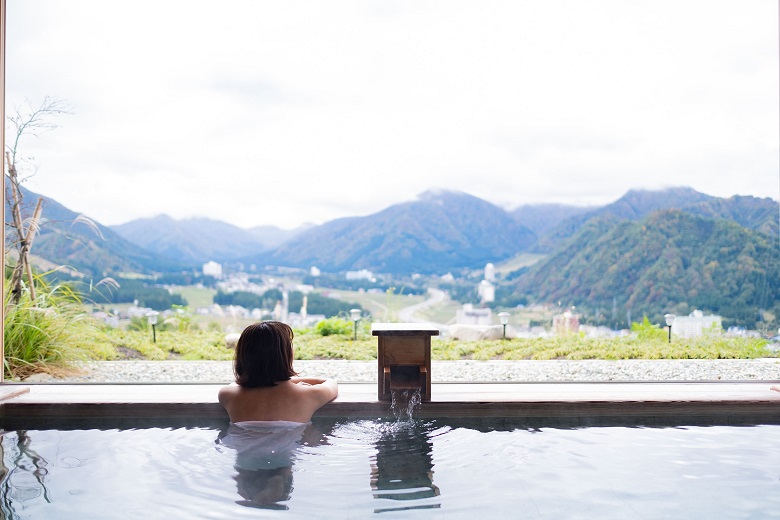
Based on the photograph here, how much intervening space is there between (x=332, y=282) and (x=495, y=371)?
5.37 metres

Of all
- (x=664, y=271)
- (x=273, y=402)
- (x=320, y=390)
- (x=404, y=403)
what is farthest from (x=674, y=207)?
(x=273, y=402)

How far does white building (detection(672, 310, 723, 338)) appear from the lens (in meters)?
7.29

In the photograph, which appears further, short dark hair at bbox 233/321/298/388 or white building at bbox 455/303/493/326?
white building at bbox 455/303/493/326

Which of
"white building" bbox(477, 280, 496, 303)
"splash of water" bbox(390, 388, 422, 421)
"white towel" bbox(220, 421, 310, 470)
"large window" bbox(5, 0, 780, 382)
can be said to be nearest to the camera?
"white towel" bbox(220, 421, 310, 470)

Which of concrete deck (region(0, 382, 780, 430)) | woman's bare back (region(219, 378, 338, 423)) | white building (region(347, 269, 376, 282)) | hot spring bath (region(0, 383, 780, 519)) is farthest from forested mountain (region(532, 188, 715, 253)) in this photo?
woman's bare back (region(219, 378, 338, 423))

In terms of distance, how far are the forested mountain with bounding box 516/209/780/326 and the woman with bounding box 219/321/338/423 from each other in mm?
6371

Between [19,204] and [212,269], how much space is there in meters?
4.93

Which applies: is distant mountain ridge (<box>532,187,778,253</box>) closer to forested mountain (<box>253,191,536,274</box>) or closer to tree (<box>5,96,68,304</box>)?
forested mountain (<box>253,191,536,274</box>)

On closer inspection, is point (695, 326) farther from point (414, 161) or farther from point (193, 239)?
point (193, 239)

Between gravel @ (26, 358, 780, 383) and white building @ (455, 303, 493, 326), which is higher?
white building @ (455, 303, 493, 326)

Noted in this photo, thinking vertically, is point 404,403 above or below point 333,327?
below

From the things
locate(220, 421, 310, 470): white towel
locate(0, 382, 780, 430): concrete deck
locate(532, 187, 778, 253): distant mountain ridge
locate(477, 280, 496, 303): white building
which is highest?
locate(532, 187, 778, 253): distant mountain ridge

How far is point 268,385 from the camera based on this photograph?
9.71 feet

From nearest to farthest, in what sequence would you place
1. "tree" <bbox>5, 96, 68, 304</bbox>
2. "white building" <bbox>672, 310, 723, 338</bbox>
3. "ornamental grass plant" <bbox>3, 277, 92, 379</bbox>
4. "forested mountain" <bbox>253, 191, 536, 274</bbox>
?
"ornamental grass plant" <bbox>3, 277, 92, 379</bbox> < "tree" <bbox>5, 96, 68, 304</bbox> < "white building" <bbox>672, 310, 723, 338</bbox> < "forested mountain" <bbox>253, 191, 536, 274</bbox>
